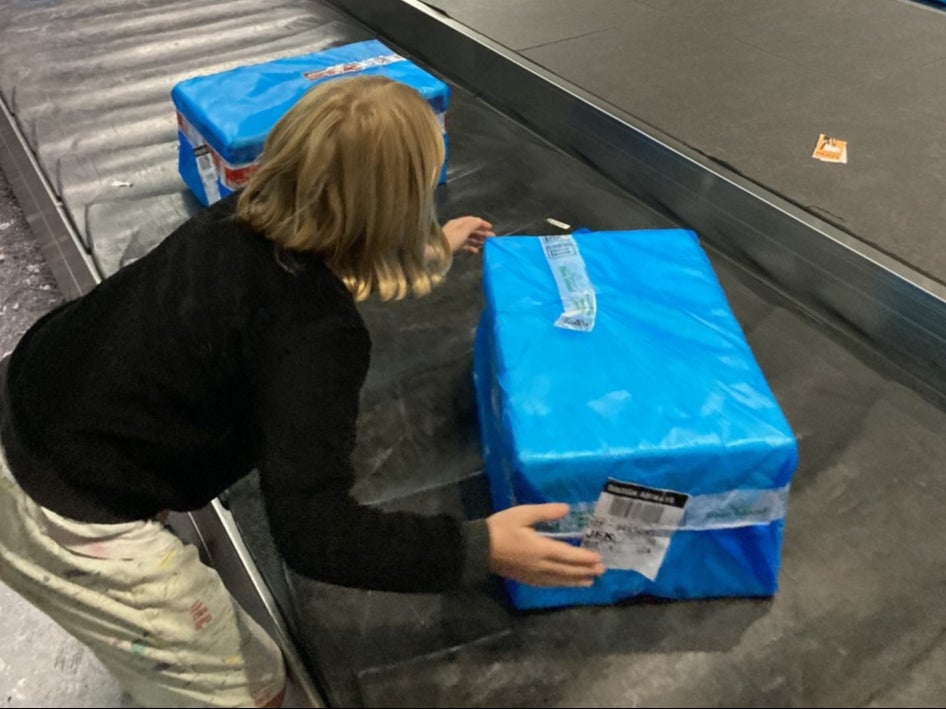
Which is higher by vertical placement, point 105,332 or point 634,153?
point 105,332

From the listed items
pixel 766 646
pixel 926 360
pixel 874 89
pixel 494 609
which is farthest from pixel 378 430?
pixel 874 89

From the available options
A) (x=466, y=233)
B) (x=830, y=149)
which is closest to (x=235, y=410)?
(x=466, y=233)

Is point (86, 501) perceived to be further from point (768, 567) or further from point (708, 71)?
point (708, 71)

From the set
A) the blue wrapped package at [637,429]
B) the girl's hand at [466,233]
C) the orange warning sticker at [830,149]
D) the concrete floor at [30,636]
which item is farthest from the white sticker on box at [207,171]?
the orange warning sticker at [830,149]

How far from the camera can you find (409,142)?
0.66 m

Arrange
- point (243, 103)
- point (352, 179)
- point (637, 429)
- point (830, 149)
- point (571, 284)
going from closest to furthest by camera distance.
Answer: point (352, 179)
point (637, 429)
point (571, 284)
point (243, 103)
point (830, 149)

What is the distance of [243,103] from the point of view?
145 centimetres

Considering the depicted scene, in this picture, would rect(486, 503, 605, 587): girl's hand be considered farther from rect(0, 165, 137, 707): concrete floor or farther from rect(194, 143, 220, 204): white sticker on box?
rect(194, 143, 220, 204): white sticker on box

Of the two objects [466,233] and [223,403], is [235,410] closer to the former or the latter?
[223,403]

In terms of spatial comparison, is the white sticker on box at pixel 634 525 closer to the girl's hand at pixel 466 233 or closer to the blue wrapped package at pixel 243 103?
the girl's hand at pixel 466 233

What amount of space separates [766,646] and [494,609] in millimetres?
299

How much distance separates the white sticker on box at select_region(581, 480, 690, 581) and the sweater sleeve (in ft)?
0.68

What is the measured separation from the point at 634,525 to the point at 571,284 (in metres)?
0.30

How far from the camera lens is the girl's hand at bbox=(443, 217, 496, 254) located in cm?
115
